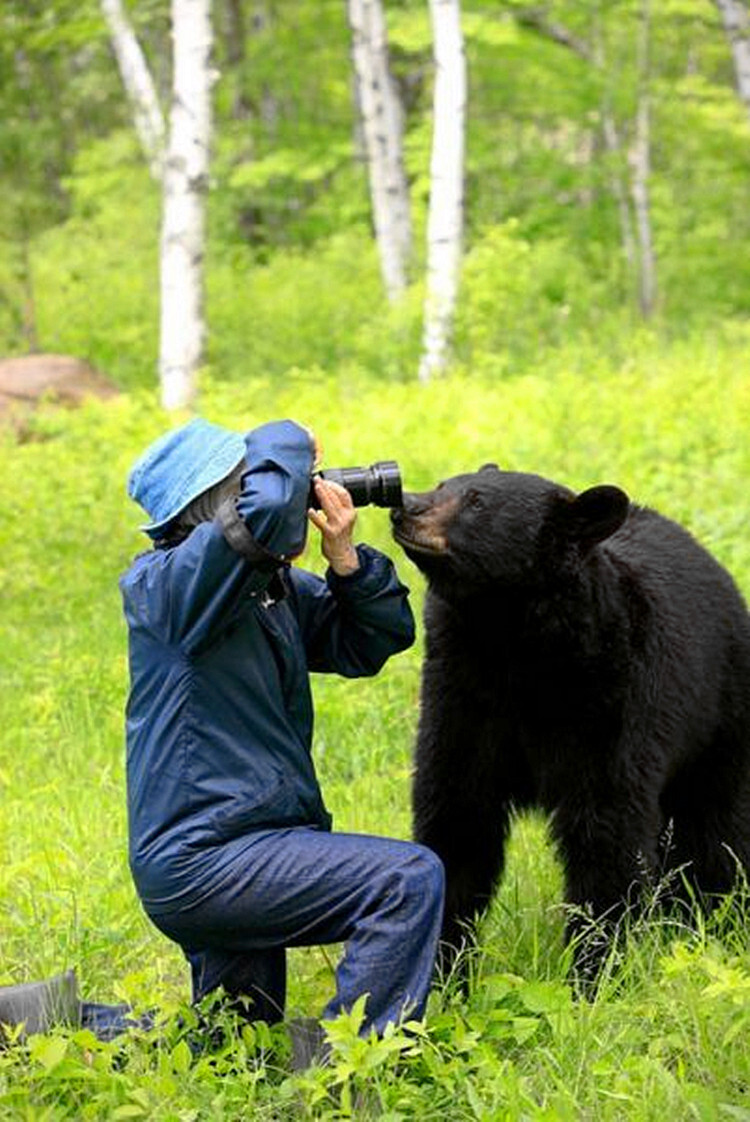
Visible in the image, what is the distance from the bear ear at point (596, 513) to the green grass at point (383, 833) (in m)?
0.95

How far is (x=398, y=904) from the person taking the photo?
3.60m

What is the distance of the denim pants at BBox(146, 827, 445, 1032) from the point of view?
3.57 metres

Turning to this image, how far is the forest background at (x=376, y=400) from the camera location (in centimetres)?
361

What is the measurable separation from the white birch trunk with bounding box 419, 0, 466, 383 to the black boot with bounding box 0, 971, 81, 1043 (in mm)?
11021

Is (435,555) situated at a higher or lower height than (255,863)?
higher

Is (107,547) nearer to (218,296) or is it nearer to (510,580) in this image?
(510,580)

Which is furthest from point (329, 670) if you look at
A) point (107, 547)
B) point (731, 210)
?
point (731, 210)

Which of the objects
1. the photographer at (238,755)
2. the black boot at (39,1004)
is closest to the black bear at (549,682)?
the photographer at (238,755)

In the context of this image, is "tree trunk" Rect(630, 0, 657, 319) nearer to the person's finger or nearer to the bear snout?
the bear snout

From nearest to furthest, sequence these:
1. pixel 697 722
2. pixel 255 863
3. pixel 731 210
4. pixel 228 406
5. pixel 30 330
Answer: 1. pixel 255 863
2. pixel 697 722
3. pixel 228 406
4. pixel 30 330
5. pixel 731 210

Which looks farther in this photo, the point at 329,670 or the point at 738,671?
the point at 738,671

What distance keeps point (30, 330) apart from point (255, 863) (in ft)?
52.0

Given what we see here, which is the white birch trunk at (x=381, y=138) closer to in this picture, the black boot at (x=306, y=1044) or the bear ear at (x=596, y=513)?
the bear ear at (x=596, y=513)

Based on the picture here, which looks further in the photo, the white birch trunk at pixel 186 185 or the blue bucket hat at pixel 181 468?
the white birch trunk at pixel 186 185
